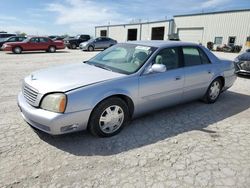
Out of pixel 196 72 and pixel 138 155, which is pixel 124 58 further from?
pixel 138 155

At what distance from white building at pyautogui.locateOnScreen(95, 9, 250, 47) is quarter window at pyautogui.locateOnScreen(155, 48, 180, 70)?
25.3 m

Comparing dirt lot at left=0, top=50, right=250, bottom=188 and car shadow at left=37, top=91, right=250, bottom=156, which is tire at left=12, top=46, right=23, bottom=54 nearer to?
dirt lot at left=0, top=50, right=250, bottom=188

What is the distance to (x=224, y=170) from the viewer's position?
2.81 meters

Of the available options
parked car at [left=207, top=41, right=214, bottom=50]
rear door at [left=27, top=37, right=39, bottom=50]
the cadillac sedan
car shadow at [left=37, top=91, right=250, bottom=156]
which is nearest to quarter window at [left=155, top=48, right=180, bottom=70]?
the cadillac sedan

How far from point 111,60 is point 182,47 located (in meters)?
1.51

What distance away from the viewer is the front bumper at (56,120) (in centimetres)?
294

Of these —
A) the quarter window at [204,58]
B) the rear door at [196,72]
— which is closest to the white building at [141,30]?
the quarter window at [204,58]

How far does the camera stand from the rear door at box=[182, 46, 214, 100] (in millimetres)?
4516

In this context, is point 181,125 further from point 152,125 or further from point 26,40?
point 26,40

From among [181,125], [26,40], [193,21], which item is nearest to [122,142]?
[181,125]

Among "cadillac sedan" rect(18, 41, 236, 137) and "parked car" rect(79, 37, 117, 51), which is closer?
"cadillac sedan" rect(18, 41, 236, 137)

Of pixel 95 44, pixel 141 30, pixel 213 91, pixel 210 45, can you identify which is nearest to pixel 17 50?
pixel 95 44

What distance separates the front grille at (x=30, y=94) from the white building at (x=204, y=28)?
90.4ft

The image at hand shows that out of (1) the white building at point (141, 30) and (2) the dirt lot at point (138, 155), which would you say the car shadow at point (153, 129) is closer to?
(2) the dirt lot at point (138, 155)
